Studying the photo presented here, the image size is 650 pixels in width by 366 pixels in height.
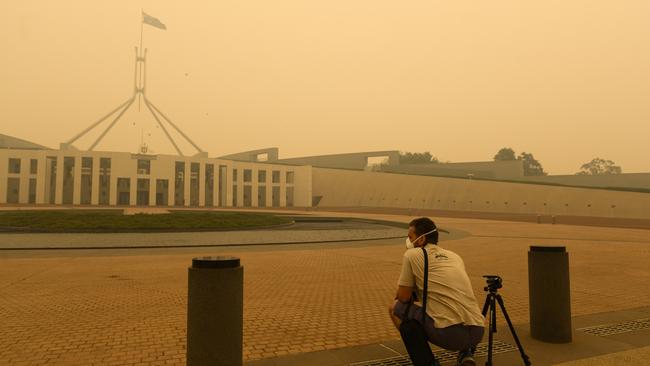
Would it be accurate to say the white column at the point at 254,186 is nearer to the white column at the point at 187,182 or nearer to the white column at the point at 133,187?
the white column at the point at 187,182

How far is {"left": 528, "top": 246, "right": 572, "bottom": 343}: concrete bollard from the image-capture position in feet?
16.2

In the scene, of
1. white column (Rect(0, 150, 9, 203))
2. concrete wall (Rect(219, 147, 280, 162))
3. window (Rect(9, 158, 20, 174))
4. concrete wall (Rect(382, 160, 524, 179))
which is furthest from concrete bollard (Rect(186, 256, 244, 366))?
concrete wall (Rect(219, 147, 280, 162))

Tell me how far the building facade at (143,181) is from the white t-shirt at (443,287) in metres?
65.1

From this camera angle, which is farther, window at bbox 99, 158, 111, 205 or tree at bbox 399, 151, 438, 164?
tree at bbox 399, 151, 438, 164

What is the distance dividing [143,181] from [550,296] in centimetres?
7141

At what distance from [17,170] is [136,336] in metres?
75.7

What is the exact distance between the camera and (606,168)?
476 feet

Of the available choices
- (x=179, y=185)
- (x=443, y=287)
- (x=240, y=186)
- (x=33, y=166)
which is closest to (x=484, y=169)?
(x=240, y=186)

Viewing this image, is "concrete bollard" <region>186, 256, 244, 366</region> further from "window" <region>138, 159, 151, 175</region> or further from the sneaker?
"window" <region>138, 159, 151, 175</region>

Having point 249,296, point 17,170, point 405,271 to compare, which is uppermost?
point 17,170

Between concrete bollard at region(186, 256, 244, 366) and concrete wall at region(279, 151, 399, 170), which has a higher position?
concrete wall at region(279, 151, 399, 170)

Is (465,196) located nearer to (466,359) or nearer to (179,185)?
(179,185)

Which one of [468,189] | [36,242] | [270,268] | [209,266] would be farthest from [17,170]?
[209,266]

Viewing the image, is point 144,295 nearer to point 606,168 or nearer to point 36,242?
point 36,242
